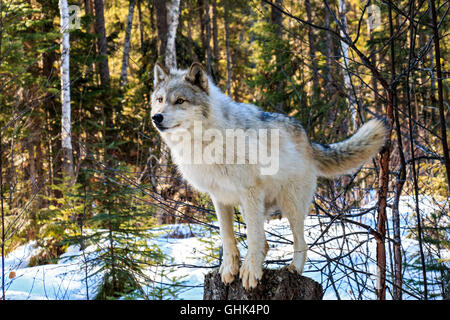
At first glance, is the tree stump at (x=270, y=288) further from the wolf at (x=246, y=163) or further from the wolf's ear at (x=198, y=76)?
the wolf's ear at (x=198, y=76)

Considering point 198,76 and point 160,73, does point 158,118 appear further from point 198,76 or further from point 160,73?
point 160,73

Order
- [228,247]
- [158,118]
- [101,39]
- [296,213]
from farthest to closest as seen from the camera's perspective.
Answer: [101,39]
[296,213]
[228,247]
[158,118]

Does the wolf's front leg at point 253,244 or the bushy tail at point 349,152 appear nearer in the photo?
the wolf's front leg at point 253,244

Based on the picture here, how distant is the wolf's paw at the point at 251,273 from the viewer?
3.40 m

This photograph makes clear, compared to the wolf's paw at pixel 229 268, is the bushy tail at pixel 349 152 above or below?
above

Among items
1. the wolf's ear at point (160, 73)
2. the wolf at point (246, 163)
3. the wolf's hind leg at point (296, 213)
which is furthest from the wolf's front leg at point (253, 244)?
the wolf's ear at point (160, 73)

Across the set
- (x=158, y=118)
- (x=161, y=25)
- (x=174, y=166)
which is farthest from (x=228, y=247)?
(x=161, y=25)

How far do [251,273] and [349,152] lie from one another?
1716 millimetres

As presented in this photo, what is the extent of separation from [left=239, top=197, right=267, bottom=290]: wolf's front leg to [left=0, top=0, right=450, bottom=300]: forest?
0.46 m

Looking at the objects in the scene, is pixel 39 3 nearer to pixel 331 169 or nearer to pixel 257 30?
pixel 257 30

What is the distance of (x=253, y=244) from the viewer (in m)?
3.43

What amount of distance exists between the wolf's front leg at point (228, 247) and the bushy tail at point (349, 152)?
1198 mm

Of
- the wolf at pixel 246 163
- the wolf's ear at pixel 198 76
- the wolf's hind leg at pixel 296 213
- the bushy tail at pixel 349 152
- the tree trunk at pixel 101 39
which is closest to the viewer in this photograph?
the wolf at pixel 246 163
